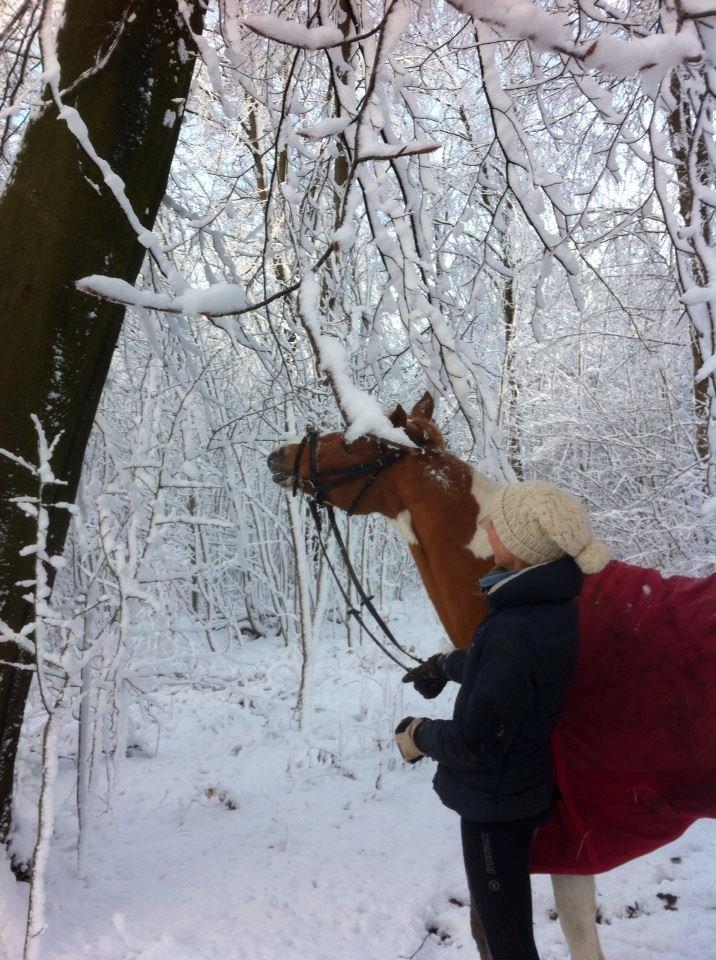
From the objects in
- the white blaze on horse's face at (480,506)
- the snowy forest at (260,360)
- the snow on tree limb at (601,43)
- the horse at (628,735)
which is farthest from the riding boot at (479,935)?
the snow on tree limb at (601,43)

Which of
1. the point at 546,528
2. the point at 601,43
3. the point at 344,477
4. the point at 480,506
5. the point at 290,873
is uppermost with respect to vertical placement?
the point at 601,43

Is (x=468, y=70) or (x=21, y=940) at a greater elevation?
(x=468, y=70)

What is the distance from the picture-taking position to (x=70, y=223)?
178 centimetres

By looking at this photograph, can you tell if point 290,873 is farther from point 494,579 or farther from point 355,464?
point 494,579

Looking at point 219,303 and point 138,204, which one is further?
point 138,204

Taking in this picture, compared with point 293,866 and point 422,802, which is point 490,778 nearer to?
point 293,866

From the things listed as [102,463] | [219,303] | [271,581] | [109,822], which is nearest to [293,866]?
[109,822]

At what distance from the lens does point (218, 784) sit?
160 inches

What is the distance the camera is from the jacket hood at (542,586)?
160 cm

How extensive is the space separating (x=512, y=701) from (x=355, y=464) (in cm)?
120

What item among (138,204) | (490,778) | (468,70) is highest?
(468,70)

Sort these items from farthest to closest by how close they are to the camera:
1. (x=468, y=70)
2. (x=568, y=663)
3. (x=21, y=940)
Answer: (x=468, y=70)
(x=21, y=940)
(x=568, y=663)

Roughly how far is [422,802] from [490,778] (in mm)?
2595

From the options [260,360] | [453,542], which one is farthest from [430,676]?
[260,360]
